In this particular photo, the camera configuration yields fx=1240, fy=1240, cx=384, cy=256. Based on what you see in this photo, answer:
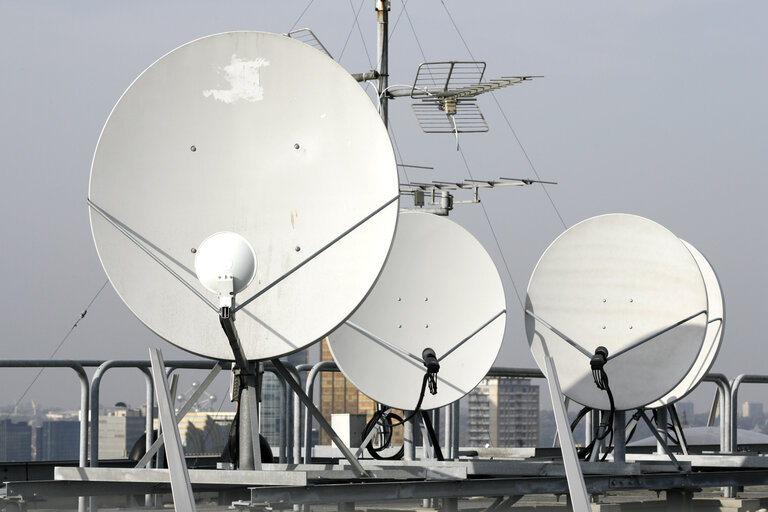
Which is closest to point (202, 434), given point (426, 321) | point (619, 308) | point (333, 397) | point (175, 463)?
point (426, 321)

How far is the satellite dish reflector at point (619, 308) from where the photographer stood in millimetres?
12508

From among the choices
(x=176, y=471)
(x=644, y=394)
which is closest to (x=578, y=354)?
(x=644, y=394)

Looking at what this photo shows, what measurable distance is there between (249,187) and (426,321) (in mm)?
4003

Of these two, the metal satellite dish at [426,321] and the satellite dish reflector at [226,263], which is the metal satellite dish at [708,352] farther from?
the satellite dish reflector at [226,263]

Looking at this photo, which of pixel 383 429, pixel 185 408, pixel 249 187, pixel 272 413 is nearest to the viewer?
pixel 185 408

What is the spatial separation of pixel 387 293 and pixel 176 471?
20.5ft

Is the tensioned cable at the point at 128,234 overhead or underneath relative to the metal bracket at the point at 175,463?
overhead

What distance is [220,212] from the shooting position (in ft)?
30.3

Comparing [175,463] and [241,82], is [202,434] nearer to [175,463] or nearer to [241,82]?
[241,82]

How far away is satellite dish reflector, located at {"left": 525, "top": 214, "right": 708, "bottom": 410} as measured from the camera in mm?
12508

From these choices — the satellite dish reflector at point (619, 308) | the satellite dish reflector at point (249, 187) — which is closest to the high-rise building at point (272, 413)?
the satellite dish reflector at point (619, 308)

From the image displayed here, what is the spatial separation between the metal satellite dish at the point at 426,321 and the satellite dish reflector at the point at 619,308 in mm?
563

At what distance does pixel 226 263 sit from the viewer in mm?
8977

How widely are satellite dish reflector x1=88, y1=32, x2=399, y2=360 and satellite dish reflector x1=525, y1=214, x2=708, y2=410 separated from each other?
384 cm
